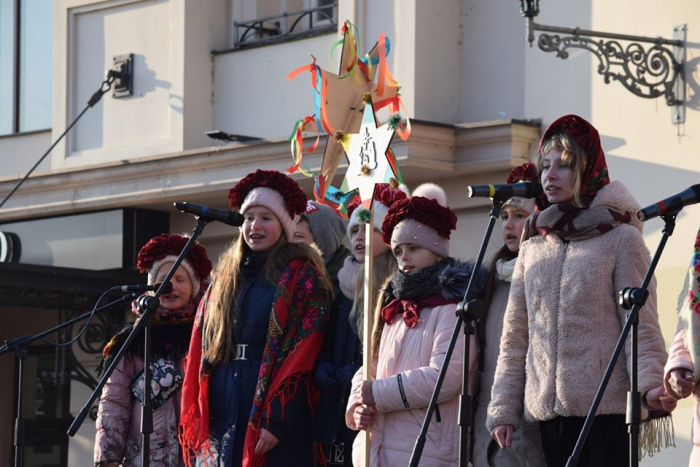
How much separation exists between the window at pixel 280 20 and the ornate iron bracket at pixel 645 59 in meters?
2.97

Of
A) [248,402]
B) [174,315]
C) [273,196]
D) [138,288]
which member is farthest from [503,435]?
[174,315]

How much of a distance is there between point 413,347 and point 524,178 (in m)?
0.78

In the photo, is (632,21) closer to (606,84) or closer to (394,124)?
(606,84)

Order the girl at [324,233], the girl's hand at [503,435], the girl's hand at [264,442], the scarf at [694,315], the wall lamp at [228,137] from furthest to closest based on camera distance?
the wall lamp at [228,137] → the girl at [324,233] → the girl's hand at [264,442] → the girl's hand at [503,435] → the scarf at [694,315]

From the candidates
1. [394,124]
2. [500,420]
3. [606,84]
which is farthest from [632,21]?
[500,420]

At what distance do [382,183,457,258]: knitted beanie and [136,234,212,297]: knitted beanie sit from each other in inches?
48.7

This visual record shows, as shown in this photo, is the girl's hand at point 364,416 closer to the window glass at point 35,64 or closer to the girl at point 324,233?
the girl at point 324,233

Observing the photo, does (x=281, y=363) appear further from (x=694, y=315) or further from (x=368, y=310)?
(x=694, y=315)

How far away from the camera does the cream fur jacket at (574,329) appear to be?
206 inches

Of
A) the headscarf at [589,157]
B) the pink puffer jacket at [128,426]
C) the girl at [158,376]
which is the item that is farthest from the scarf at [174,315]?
the headscarf at [589,157]

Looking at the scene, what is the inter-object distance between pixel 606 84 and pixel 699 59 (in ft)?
2.38

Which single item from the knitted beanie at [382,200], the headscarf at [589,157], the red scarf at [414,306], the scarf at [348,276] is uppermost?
the headscarf at [589,157]

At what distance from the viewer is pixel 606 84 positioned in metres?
9.69

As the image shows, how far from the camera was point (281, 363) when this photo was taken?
21.1 ft
